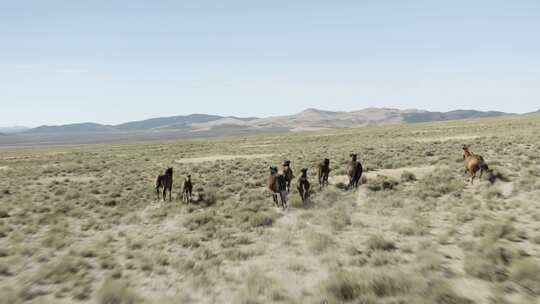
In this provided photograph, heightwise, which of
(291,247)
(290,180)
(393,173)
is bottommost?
(291,247)

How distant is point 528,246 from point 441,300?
408cm

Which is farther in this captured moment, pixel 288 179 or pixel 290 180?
pixel 290 180

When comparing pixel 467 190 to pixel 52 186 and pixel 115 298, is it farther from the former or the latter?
pixel 52 186

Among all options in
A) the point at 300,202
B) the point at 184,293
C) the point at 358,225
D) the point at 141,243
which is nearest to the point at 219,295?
the point at 184,293

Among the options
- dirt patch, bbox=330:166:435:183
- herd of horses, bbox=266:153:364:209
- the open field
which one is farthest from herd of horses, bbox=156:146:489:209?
dirt patch, bbox=330:166:435:183

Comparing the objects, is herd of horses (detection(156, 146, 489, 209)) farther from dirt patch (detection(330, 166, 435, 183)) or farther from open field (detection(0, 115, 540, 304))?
dirt patch (detection(330, 166, 435, 183))

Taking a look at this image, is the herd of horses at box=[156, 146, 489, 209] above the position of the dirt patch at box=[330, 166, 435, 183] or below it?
above

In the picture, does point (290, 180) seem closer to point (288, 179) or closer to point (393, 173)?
point (288, 179)

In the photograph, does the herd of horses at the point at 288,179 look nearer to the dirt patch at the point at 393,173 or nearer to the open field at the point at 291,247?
the open field at the point at 291,247

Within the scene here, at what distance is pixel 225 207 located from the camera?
15.0m

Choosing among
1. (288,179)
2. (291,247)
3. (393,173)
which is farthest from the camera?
(393,173)

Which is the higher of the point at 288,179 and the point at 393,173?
the point at 288,179

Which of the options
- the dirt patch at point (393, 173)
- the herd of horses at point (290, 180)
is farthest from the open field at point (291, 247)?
the dirt patch at point (393, 173)

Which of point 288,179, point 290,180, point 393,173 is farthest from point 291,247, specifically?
point 393,173
